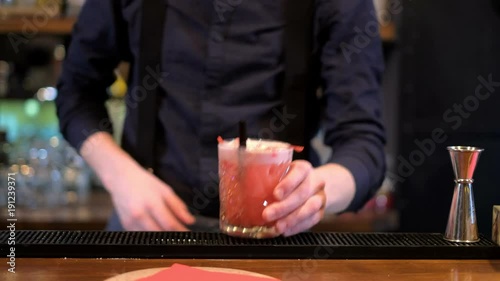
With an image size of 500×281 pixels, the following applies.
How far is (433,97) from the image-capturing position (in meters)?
3.09

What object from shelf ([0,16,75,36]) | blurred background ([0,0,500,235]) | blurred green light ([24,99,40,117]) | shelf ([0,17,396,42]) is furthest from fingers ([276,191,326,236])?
blurred green light ([24,99,40,117])

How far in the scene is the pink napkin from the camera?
0.96m

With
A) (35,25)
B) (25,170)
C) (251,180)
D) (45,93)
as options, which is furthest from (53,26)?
(251,180)

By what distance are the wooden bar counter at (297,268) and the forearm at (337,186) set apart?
201mm

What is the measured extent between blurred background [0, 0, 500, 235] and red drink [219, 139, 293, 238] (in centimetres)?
187

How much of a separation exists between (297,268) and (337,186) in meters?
0.29

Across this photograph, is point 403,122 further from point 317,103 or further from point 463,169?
point 463,169

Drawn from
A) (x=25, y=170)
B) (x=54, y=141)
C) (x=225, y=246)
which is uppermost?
(x=225, y=246)

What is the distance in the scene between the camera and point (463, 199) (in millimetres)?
1148

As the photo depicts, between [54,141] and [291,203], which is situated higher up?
[291,203]

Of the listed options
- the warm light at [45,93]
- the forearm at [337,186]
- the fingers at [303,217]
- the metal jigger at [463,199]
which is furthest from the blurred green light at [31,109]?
the metal jigger at [463,199]

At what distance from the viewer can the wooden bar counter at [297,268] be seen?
100 cm

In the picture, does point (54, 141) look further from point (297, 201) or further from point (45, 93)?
point (297, 201)

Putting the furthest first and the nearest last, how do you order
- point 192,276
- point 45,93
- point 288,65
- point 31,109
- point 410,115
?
point 31,109 < point 45,93 < point 410,115 < point 288,65 < point 192,276
